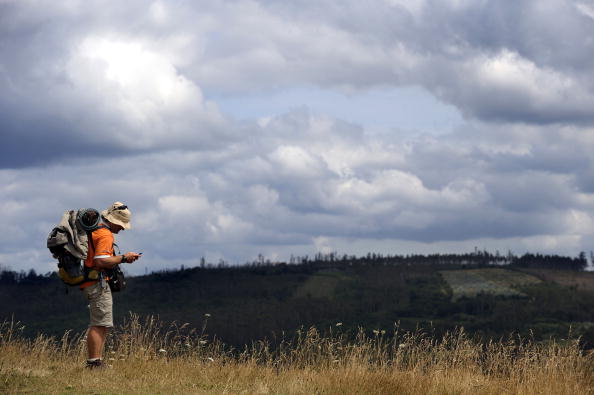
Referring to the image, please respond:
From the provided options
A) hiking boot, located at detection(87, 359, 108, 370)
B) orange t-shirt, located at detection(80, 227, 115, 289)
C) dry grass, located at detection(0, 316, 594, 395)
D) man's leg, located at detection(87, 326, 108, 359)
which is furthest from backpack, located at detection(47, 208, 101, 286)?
dry grass, located at detection(0, 316, 594, 395)

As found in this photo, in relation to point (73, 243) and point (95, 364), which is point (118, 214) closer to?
point (73, 243)

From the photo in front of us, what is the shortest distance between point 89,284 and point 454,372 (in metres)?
5.86

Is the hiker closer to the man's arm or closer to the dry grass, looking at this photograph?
the man's arm

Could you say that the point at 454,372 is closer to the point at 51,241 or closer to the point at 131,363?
the point at 131,363

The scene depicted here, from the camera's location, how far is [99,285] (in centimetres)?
1123

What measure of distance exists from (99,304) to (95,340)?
0.56 metres

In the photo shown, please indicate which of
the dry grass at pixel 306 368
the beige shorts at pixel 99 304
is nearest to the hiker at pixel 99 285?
the beige shorts at pixel 99 304

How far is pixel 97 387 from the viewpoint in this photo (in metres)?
10.0

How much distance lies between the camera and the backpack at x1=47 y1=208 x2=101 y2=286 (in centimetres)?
1101

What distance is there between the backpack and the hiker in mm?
76

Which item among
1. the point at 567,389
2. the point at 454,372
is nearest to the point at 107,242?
the point at 454,372

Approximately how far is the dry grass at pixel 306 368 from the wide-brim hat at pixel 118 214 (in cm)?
227

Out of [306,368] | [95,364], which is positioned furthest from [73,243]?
[306,368]

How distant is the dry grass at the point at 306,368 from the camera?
34.2 ft
